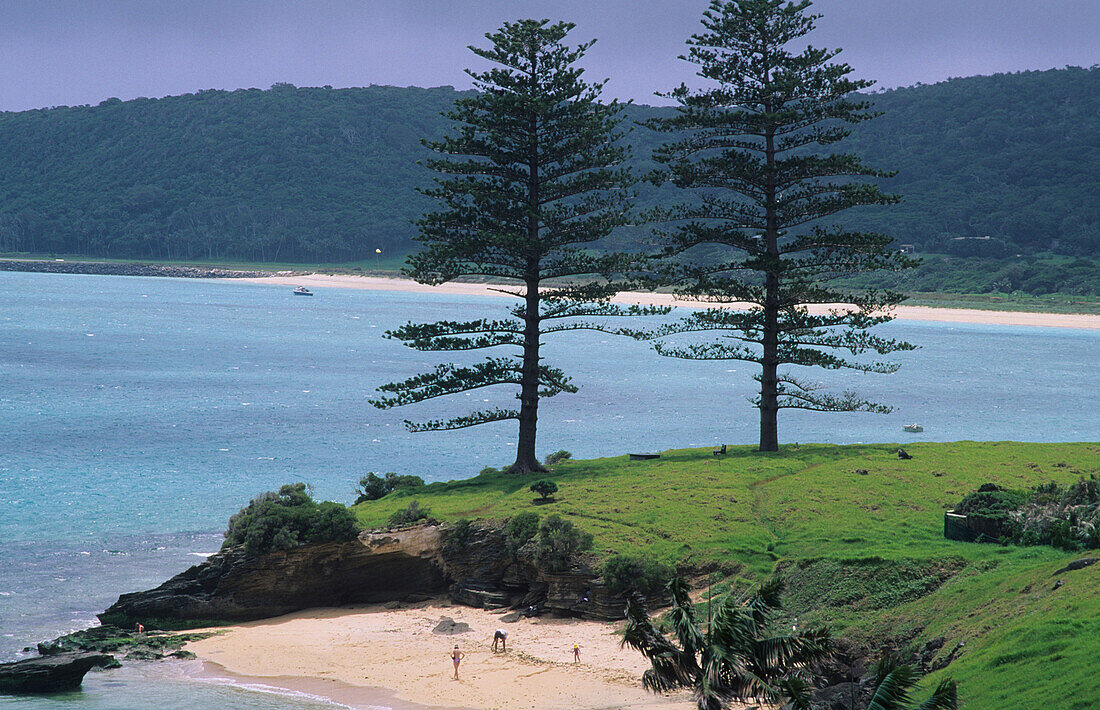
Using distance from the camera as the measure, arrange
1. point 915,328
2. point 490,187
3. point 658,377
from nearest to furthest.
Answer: point 490,187 < point 658,377 < point 915,328

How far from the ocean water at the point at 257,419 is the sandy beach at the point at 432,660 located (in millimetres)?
1775

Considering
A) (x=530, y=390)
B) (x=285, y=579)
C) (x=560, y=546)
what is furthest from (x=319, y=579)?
(x=530, y=390)

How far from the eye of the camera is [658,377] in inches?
4092

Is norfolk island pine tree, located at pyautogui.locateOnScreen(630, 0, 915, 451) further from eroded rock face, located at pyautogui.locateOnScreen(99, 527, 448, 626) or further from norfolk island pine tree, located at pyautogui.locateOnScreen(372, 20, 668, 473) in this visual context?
eroded rock face, located at pyautogui.locateOnScreen(99, 527, 448, 626)

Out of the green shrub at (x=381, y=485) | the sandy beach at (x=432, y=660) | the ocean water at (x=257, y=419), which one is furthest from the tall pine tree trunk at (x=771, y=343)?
the ocean water at (x=257, y=419)

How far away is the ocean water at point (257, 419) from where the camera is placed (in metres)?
38.6

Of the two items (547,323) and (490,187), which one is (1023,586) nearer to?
(490,187)

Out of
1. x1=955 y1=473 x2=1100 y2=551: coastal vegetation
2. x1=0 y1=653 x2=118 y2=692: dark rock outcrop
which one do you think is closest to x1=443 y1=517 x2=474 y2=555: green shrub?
x1=0 y1=653 x2=118 y2=692: dark rock outcrop

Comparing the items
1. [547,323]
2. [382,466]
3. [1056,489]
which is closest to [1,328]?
[547,323]

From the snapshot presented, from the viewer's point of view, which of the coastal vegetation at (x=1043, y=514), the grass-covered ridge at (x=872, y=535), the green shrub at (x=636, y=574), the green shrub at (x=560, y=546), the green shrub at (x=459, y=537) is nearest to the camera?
the grass-covered ridge at (x=872, y=535)

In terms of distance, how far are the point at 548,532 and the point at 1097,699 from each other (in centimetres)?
1592

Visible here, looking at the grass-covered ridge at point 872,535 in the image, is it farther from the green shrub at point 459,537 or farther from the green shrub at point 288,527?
the green shrub at point 288,527

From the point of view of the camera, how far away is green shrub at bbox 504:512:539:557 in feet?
92.8

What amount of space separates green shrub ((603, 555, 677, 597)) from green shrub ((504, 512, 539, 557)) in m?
3.03
